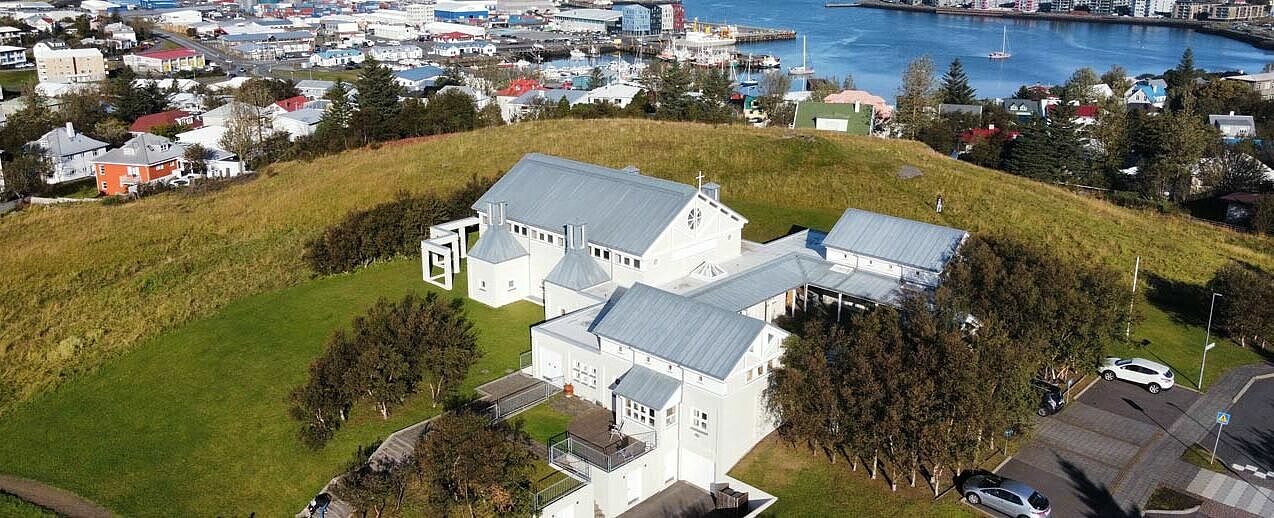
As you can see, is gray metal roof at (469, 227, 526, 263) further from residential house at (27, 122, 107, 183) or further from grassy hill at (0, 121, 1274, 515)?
residential house at (27, 122, 107, 183)

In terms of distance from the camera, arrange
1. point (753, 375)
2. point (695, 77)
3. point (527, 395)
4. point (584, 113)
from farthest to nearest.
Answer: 1. point (695, 77)
2. point (584, 113)
3. point (527, 395)
4. point (753, 375)

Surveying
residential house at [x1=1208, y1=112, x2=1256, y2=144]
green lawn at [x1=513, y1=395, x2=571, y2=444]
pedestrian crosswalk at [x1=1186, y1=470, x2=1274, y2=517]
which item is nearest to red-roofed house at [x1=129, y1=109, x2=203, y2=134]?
green lawn at [x1=513, y1=395, x2=571, y2=444]

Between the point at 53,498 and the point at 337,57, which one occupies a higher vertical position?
the point at 337,57

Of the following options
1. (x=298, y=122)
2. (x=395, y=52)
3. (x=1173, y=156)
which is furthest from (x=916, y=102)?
(x=395, y=52)

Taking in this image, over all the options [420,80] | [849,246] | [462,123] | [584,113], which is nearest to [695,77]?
[584,113]

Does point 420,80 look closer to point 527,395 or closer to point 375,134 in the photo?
point 375,134

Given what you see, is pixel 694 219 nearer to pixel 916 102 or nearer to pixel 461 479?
pixel 461 479
